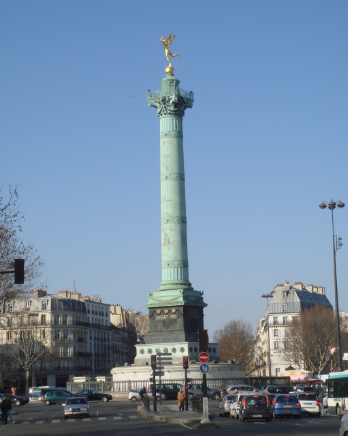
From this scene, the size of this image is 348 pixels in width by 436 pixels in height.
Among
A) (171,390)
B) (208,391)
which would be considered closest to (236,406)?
(171,390)

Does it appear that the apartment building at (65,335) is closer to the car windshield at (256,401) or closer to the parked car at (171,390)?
the parked car at (171,390)

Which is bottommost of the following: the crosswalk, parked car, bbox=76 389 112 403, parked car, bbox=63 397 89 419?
parked car, bbox=76 389 112 403

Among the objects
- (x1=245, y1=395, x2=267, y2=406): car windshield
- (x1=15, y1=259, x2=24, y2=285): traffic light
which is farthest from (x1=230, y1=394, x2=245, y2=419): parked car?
(x1=15, y1=259, x2=24, y2=285): traffic light

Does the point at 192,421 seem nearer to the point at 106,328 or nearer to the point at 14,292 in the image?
the point at 14,292

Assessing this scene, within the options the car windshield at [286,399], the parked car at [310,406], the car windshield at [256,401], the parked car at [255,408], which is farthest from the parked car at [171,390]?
the car windshield at [256,401]

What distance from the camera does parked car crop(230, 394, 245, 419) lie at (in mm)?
35141

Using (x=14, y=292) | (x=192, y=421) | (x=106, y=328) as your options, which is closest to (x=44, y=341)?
(x=106, y=328)

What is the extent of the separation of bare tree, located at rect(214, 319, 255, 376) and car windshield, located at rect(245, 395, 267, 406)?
8211 centimetres

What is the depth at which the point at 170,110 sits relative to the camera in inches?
2689

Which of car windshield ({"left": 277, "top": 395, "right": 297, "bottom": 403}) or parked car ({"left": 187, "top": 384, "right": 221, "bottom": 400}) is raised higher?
car windshield ({"left": 277, "top": 395, "right": 297, "bottom": 403})

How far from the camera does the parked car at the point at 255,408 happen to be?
3331cm

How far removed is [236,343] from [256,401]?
85.5 m

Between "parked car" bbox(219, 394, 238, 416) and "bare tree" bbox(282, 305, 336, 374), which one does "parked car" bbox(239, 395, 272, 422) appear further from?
"bare tree" bbox(282, 305, 336, 374)

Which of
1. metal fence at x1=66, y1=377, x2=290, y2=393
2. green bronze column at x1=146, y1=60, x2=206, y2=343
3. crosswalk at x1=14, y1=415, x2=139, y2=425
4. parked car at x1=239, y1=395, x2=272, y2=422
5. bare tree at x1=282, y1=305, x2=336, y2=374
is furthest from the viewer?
bare tree at x1=282, y1=305, x2=336, y2=374
